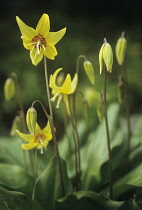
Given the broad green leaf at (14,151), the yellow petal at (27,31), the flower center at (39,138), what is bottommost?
the broad green leaf at (14,151)

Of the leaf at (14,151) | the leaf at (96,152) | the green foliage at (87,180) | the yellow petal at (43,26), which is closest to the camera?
the yellow petal at (43,26)

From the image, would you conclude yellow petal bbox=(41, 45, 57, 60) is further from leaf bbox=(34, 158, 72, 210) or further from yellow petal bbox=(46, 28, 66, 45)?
leaf bbox=(34, 158, 72, 210)

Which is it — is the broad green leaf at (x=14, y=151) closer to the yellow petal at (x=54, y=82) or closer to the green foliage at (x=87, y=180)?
the green foliage at (x=87, y=180)

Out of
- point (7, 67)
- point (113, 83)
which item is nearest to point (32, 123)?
point (113, 83)

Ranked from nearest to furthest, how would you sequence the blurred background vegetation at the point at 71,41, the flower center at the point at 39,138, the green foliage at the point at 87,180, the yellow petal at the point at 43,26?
the yellow petal at the point at 43,26 < the green foliage at the point at 87,180 < the flower center at the point at 39,138 < the blurred background vegetation at the point at 71,41

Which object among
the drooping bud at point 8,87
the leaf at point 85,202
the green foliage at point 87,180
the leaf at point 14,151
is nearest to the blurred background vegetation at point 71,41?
the leaf at point 14,151

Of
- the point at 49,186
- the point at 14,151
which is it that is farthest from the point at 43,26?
the point at 14,151

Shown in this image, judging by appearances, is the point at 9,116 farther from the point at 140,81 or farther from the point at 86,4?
the point at 86,4

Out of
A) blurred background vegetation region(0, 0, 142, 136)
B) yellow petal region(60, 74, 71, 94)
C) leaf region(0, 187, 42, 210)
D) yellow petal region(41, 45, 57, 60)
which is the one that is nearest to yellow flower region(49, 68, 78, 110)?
yellow petal region(60, 74, 71, 94)
